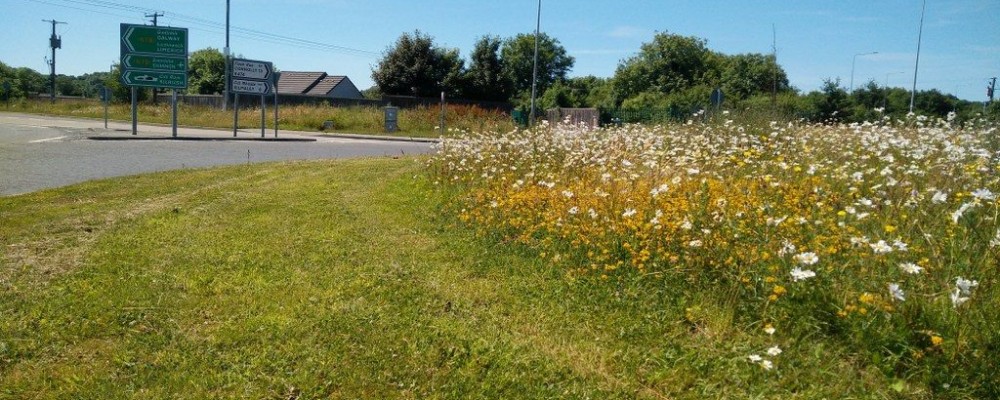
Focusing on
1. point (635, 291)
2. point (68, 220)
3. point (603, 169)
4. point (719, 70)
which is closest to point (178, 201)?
point (68, 220)

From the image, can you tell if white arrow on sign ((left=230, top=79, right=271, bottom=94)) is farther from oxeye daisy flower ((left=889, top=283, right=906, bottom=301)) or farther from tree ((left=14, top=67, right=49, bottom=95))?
tree ((left=14, top=67, right=49, bottom=95))

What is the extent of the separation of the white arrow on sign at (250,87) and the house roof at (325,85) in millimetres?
30801

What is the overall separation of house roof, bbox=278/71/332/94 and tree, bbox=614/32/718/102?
82.9 feet

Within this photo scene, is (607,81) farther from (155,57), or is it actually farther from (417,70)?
(155,57)

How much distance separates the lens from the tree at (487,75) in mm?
51500

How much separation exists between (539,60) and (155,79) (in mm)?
48685

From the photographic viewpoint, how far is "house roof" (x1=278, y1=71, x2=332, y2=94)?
5769cm

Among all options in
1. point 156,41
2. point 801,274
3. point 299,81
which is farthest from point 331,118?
point 801,274

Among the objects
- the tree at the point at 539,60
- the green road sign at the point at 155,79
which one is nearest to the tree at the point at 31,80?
the tree at the point at 539,60

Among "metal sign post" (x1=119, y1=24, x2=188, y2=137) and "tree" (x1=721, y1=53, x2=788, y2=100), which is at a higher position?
"tree" (x1=721, y1=53, x2=788, y2=100)

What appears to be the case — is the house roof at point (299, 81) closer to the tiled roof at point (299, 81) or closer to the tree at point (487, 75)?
the tiled roof at point (299, 81)

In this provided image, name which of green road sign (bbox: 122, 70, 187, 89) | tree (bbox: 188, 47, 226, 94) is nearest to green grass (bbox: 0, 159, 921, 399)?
green road sign (bbox: 122, 70, 187, 89)

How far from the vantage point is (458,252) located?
18.0 feet

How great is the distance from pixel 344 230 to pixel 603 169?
8.09 ft
